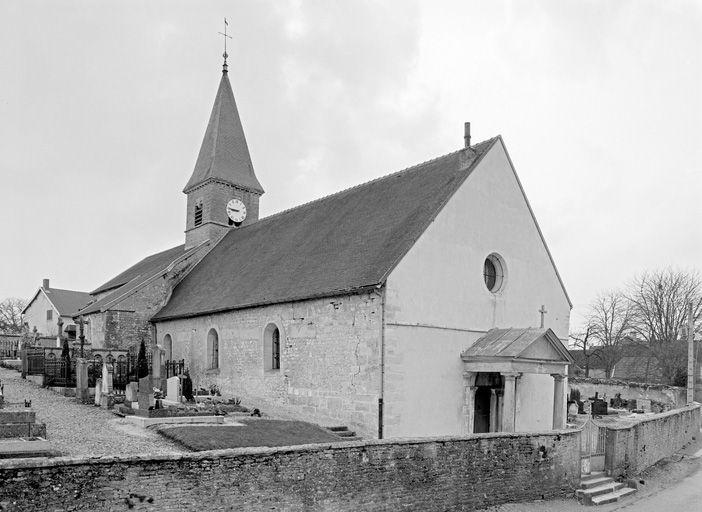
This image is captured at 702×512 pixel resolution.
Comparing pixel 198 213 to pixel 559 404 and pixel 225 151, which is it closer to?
pixel 225 151

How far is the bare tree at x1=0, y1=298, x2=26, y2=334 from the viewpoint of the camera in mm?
73062

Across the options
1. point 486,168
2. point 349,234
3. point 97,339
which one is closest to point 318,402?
point 349,234

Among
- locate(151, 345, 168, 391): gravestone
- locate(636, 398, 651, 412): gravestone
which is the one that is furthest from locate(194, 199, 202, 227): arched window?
locate(636, 398, 651, 412): gravestone

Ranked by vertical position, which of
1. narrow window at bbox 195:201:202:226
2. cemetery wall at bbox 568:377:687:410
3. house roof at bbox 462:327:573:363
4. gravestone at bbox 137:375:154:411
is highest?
narrow window at bbox 195:201:202:226

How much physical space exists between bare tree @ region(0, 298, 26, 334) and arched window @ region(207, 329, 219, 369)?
58.4m

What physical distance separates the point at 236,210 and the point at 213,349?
1151 centimetres

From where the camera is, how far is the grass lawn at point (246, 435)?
13.2m

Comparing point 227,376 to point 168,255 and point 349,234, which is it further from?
point 168,255

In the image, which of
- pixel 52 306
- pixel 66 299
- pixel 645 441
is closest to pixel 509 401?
pixel 645 441

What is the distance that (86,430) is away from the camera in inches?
569

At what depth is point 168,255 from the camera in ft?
124

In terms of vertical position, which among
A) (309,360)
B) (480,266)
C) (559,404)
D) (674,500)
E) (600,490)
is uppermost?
(480,266)

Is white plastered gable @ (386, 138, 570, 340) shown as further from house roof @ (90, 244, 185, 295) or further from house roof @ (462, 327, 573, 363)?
house roof @ (90, 244, 185, 295)

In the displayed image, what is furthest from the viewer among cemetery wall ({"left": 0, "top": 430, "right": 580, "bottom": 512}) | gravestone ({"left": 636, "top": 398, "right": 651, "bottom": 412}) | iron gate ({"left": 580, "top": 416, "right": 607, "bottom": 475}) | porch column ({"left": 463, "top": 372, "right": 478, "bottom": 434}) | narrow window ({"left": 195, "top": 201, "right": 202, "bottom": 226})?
narrow window ({"left": 195, "top": 201, "right": 202, "bottom": 226})
